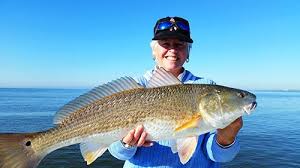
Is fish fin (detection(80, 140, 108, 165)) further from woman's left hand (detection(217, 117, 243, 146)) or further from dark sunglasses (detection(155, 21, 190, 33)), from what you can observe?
dark sunglasses (detection(155, 21, 190, 33))

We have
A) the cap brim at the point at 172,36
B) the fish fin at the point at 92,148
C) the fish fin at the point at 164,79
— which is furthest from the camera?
the cap brim at the point at 172,36

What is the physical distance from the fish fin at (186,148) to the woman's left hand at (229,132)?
1.57 feet

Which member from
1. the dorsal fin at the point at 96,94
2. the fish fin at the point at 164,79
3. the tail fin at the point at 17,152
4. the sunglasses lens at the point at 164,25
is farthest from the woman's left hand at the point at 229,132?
the tail fin at the point at 17,152

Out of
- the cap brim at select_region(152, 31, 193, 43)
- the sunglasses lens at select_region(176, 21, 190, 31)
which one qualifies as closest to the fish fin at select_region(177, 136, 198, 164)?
the cap brim at select_region(152, 31, 193, 43)

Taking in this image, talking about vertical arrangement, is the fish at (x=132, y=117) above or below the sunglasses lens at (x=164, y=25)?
below

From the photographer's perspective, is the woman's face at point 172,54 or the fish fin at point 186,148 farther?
the woman's face at point 172,54

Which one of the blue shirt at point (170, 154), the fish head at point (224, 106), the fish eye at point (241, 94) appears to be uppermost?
the fish eye at point (241, 94)

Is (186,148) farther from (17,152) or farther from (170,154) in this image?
(17,152)

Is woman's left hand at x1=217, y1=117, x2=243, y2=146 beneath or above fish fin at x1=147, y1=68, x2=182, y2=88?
beneath

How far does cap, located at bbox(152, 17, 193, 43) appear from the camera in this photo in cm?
508

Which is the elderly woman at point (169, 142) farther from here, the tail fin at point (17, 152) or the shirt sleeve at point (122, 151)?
the tail fin at point (17, 152)

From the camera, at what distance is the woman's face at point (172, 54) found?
5082 mm

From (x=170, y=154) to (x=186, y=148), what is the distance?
561mm

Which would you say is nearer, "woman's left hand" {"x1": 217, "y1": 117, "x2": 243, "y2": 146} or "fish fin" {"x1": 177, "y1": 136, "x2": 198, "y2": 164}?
"fish fin" {"x1": 177, "y1": 136, "x2": 198, "y2": 164}
